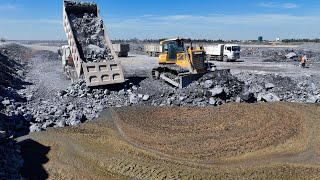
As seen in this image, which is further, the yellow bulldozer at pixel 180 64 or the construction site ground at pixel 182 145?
the yellow bulldozer at pixel 180 64

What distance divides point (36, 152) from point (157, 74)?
10.4 metres

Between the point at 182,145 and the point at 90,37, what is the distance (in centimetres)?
947

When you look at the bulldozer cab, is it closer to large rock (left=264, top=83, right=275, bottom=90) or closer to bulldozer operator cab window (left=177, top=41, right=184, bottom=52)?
bulldozer operator cab window (left=177, top=41, right=184, bottom=52)

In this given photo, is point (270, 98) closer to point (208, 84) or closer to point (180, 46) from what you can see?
point (208, 84)

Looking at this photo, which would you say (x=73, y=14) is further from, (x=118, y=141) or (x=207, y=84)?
(x=118, y=141)

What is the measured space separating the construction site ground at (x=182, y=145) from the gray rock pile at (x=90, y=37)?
3.77 metres

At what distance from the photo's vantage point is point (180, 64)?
Answer: 16875mm

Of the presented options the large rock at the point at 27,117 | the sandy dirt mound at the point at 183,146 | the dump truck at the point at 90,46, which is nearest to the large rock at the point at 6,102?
the large rock at the point at 27,117

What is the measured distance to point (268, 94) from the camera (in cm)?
1519

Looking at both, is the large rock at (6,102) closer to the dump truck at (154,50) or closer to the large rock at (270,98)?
the large rock at (270,98)

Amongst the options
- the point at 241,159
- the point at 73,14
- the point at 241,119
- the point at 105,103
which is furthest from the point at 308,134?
the point at 73,14

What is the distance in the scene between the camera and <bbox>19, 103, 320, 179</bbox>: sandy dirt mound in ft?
25.5

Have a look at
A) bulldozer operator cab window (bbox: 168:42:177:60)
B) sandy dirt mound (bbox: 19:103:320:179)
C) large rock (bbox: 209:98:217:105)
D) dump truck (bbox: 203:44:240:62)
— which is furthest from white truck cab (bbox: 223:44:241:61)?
sandy dirt mound (bbox: 19:103:320:179)

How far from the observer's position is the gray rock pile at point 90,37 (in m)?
15.8
